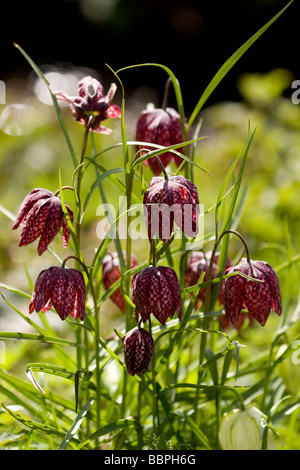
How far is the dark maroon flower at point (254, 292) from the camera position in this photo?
944mm

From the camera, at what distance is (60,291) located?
920mm

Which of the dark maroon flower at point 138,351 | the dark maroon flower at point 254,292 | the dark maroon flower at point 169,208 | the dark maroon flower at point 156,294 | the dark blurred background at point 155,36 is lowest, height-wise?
the dark maroon flower at point 138,351

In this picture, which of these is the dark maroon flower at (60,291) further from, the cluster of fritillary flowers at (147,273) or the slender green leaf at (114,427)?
the slender green leaf at (114,427)

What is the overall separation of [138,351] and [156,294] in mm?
89

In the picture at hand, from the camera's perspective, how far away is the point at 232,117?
11.4ft

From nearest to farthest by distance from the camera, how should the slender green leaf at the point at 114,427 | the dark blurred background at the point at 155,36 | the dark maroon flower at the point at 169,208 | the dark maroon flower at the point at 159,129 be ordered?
the dark maroon flower at the point at 169,208, the slender green leaf at the point at 114,427, the dark maroon flower at the point at 159,129, the dark blurred background at the point at 155,36

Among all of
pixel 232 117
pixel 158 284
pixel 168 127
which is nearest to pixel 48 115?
pixel 232 117

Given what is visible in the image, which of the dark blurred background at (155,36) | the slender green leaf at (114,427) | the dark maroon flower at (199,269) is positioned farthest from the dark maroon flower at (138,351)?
the dark blurred background at (155,36)

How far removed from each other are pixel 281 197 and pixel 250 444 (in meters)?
1.47

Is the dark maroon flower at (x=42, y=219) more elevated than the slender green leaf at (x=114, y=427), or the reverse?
the dark maroon flower at (x=42, y=219)

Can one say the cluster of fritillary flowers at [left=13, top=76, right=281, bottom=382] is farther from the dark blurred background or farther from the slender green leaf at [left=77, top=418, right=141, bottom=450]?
the dark blurred background

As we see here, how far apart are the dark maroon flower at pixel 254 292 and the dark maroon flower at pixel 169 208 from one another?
0.13 m

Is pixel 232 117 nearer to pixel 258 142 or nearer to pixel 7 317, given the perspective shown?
pixel 258 142

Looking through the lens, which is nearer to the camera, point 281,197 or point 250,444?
point 250,444
